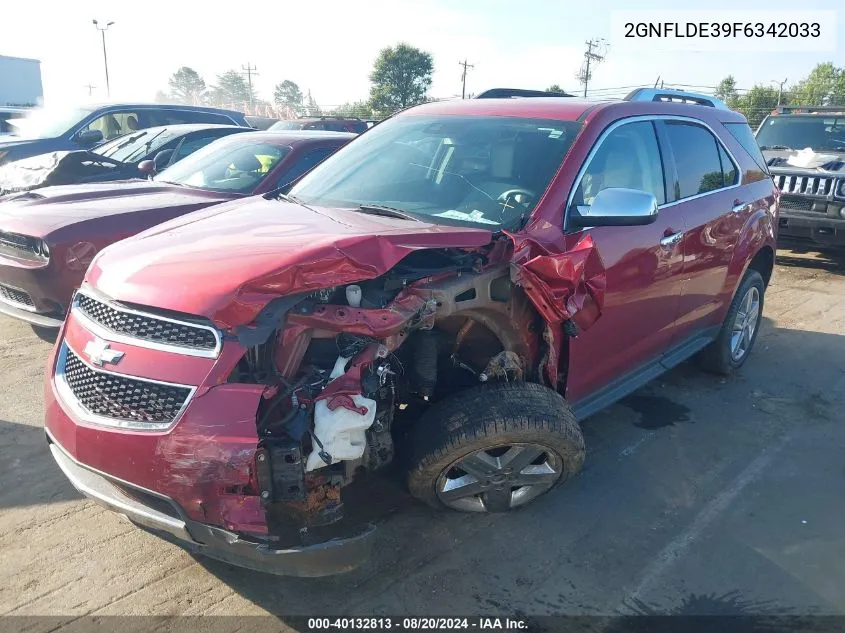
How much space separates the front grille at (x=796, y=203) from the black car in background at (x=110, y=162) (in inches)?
292

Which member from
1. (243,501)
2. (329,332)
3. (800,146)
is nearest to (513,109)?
(329,332)

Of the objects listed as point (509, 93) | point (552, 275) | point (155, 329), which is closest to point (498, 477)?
point (552, 275)

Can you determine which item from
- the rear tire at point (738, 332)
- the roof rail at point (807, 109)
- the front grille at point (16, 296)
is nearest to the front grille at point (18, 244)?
the front grille at point (16, 296)

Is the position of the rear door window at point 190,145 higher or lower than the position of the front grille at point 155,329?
higher

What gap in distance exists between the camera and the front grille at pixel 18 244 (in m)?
4.61

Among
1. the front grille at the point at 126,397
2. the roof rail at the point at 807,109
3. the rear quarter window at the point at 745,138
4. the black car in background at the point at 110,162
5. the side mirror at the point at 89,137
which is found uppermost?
the roof rail at the point at 807,109

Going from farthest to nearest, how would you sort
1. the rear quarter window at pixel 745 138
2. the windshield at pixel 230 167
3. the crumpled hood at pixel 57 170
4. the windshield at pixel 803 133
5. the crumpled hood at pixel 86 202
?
the windshield at pixel 803 133
the crumpled hood at pixel 57 170
the windshield at pixel 230 167
the rear quarter window at pixel 745 138
the crumpled hood at pixel 86 202

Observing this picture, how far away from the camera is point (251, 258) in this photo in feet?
8.13

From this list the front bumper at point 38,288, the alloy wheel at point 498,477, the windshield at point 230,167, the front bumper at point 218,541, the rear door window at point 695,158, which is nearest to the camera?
the front bumper at point 218,541

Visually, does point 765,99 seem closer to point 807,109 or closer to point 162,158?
point 807,109

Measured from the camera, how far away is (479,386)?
9.96 ft

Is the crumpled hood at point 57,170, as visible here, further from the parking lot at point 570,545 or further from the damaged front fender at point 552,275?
the damaged front fender at point 552,275

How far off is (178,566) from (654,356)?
2920 mm

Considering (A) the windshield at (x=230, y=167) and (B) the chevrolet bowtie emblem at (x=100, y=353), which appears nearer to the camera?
(B) the chevrolet bowtie emblem at (x=100, y=353)
